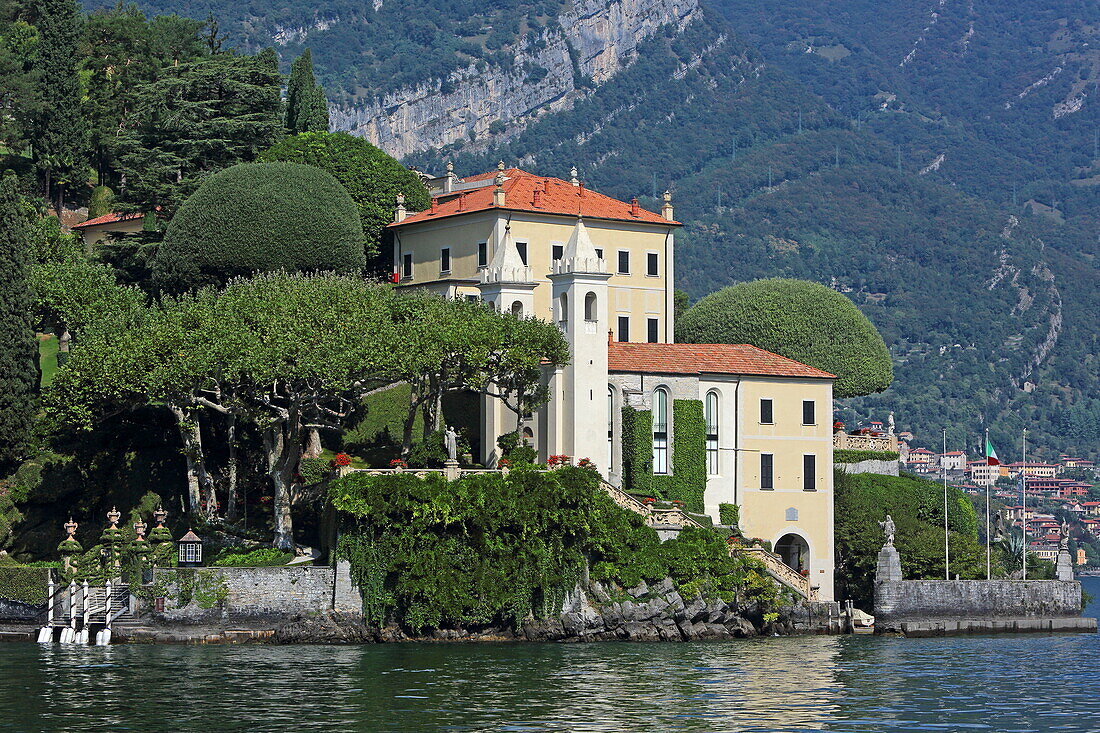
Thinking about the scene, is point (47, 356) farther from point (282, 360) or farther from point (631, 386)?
point (631, 386)

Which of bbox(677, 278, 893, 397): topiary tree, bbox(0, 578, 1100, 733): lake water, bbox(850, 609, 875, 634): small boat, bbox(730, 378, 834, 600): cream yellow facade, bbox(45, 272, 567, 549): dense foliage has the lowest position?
bbox(0, 578, 1100, 733): lake water

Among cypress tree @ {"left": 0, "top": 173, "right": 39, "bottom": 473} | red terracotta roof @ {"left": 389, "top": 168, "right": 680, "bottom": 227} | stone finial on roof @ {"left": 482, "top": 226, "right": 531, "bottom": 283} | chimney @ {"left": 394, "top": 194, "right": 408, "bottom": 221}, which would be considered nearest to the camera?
cypress tree @ {"left": 0, "top": 173, "right": 39, "bottom": 473}

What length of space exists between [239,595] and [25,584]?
25.1 ft

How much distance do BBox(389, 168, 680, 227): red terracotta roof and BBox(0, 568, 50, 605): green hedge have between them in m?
28.9

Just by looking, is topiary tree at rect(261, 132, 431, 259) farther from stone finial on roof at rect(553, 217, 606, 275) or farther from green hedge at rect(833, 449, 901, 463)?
green hedge at rect(833, 449, 901, 463)

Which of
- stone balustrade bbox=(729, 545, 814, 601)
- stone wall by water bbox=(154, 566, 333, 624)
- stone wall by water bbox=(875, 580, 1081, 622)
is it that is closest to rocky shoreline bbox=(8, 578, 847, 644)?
stone wall by water bbox=(154, 566, 333, 624)

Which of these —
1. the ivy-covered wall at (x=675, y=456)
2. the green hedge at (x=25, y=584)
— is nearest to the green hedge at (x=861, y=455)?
the ivy-covered wall at (x=675, y=456)

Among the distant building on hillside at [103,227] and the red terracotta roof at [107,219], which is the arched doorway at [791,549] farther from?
the distant building on hillside at [103,227]

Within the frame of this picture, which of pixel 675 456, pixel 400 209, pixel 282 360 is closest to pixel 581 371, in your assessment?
pixel 675 456

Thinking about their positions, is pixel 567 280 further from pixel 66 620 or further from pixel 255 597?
pixel 66 620

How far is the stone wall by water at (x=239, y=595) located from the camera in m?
65.2

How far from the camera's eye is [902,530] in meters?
81.9

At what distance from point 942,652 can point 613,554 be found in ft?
39.3

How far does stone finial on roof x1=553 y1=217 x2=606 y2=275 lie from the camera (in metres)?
74.7
